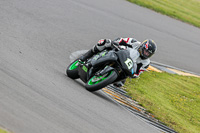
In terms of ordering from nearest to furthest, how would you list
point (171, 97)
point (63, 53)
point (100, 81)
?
point (100, 81) → point (63, 53) → point (171, 97)

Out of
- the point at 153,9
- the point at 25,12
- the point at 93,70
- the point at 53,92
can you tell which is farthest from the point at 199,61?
the point at 53,92

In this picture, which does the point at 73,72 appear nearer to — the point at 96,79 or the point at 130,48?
the point at 96,79

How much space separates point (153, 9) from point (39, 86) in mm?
13820

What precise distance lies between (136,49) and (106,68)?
3.28 ft

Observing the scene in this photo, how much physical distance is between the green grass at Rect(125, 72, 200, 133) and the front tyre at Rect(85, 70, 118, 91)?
5.33 ft

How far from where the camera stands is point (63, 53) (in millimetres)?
9820

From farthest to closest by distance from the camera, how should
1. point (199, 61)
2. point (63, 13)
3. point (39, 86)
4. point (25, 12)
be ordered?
point (199, 61) → point (63, 13) → point (25, 12) → point (39, 86)

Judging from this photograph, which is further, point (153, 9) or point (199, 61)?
point (153, 9)

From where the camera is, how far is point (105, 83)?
6.98 meters

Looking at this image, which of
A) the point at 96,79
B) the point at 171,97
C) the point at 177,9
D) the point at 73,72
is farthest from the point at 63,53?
the point at 177,9

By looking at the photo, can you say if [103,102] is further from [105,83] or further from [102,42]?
[102,42]

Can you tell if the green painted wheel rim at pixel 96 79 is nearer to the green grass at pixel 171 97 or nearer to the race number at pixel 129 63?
the race number at pixel 129 63

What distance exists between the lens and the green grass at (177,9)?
19.1 meters

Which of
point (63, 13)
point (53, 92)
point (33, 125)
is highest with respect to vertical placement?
point (33, 125)
